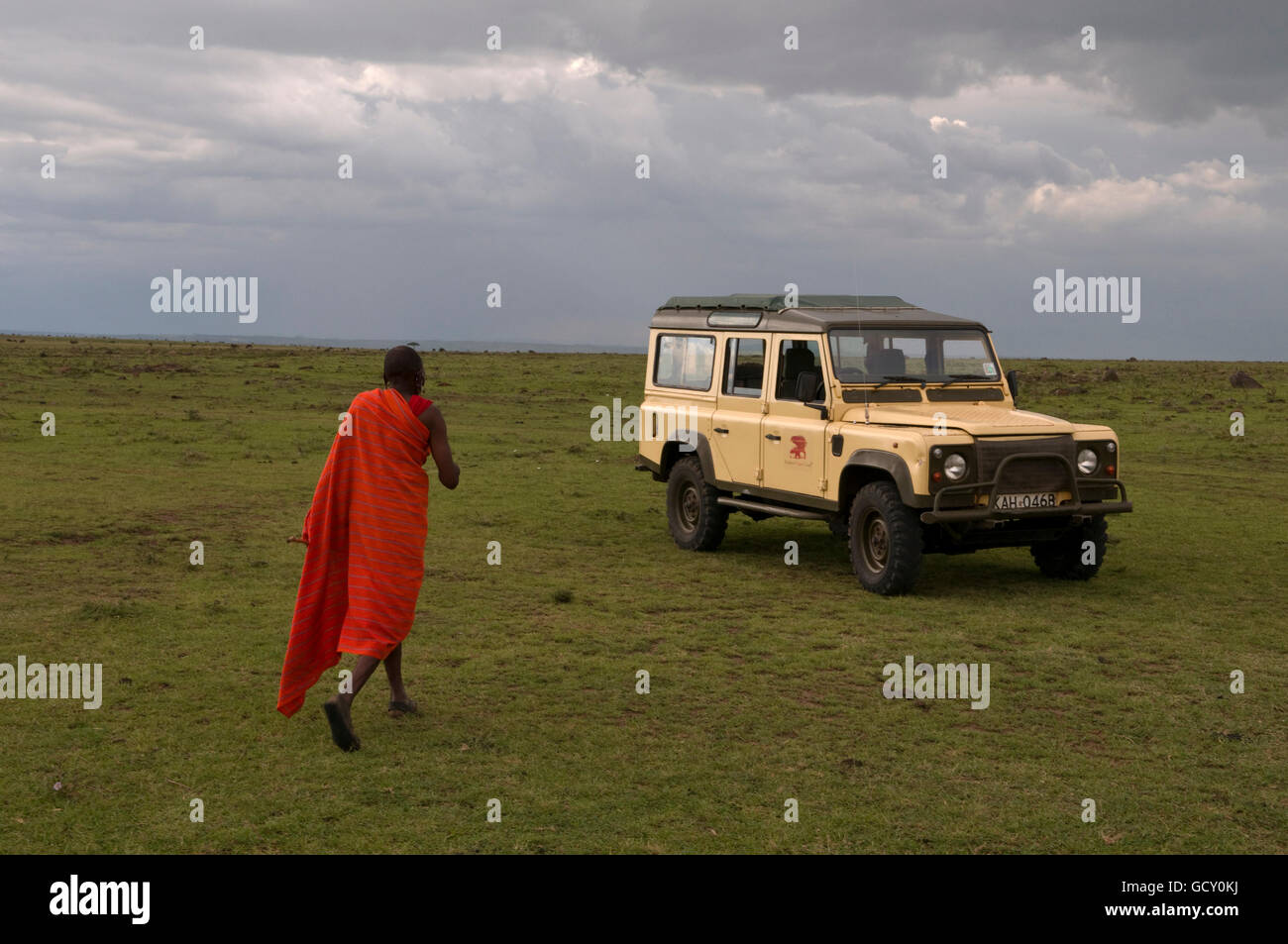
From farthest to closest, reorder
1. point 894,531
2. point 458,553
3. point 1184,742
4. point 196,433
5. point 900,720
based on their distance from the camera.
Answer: point 196,433, point 458,553, point 894,531, point 900,720, point 1184,742

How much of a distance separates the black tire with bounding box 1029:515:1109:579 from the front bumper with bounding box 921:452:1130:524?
53 cm

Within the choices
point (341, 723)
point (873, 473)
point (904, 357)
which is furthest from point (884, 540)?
point (341, 723)

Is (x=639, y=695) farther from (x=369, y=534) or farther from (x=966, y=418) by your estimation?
(x=966, y=418)

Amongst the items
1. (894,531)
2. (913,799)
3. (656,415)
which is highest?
(656,415)

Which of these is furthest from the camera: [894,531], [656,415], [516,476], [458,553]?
[516,476]

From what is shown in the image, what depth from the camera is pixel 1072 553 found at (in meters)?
11.9

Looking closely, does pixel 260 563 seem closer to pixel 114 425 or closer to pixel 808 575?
pixel 808 575

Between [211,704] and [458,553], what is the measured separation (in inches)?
224

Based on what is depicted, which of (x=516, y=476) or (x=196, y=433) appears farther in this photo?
(x=196, y=433)

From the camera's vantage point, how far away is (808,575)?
1238 cm

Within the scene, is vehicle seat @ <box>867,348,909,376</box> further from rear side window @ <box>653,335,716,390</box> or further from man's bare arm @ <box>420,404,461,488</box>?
man's bare arm @ <box>420,404,461,488</box>

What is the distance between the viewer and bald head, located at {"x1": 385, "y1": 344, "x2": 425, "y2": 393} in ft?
22.7

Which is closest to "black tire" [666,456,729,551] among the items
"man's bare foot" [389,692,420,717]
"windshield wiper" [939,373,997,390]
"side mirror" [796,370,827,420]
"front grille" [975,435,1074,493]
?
"side mirror" [796,370,827,420]

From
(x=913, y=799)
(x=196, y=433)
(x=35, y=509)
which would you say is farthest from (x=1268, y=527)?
(x=196, y=433)
